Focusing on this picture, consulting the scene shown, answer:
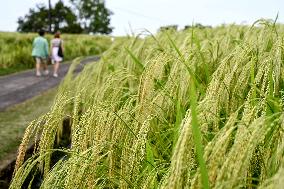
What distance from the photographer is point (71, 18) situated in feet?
188

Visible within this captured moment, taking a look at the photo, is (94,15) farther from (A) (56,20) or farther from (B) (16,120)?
(B) (16,120)

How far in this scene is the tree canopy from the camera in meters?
59.1

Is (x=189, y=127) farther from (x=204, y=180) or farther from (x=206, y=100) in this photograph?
(x=206, y=100)

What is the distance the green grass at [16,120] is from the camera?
4661 mm

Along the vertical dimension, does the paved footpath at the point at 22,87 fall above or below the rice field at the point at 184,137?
below

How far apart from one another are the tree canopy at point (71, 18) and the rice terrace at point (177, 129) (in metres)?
55.1

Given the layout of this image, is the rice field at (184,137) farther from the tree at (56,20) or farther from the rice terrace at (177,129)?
the tree at (56,20)

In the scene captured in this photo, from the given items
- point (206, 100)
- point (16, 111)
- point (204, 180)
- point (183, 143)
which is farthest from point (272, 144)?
point (16, 111)

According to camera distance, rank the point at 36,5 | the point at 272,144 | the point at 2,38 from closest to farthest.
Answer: the point at 272,144 < the point at 2,38 < the point at 36,5

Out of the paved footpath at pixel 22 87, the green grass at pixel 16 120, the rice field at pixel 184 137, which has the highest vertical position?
the rice field at pixel 184 137

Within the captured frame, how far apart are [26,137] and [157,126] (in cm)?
79

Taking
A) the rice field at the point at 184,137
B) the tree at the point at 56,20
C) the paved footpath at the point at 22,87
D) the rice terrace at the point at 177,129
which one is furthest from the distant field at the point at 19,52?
the tree at the point at 56,20

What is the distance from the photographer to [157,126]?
96.3 inches

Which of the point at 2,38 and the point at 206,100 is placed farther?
the point at 2,38
